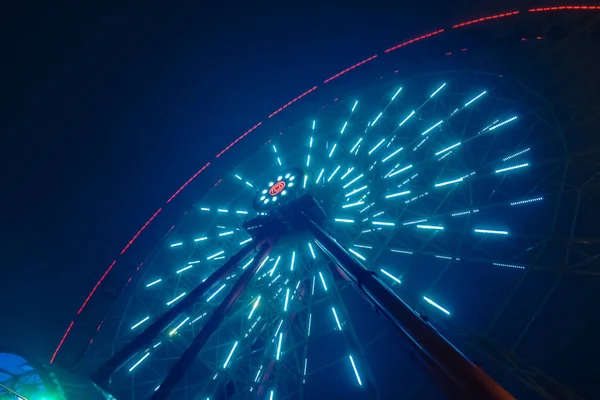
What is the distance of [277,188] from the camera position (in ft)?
50.8

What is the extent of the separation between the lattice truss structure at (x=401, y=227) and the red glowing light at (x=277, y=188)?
0.13 metres

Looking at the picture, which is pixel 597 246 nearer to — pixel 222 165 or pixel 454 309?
pixel 454 309

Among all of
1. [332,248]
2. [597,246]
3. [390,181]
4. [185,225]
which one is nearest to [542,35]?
[390,181]

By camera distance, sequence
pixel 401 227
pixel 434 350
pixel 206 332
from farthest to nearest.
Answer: pixel 401 227 → pixel 206 332 → pixel 434 350

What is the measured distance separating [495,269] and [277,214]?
10.6 m

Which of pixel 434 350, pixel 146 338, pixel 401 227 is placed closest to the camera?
pixel 434 350

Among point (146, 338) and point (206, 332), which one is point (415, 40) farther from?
point (146, 338)

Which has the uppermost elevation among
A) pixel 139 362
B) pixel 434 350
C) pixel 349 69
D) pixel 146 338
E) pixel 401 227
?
pixel 349 69

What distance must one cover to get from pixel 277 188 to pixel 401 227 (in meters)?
5.02

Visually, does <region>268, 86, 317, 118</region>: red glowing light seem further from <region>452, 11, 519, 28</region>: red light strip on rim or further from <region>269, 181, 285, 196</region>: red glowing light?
<region>452, 11, 519, 28</region>: red light strip on rim

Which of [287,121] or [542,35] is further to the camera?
[287,121]

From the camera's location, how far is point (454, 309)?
59.5 ft

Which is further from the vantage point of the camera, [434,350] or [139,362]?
[139,362]

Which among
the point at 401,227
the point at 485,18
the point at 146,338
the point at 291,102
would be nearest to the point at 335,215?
the point at 401,227
